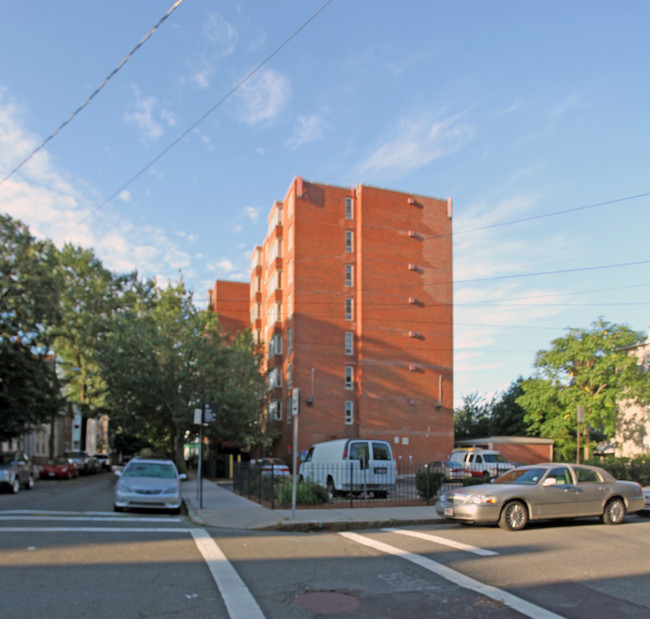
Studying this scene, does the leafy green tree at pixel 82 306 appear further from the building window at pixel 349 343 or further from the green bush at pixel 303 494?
the green bush at pixel 303 494

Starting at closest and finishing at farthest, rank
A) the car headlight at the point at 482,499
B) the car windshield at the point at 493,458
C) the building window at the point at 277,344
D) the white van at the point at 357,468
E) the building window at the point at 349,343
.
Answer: the car headlight at the point at 482,499, the white van at the point at 357,468, the car windshield at the point at 493,458, the building window at the point at 349,343, the building window at the point at 277,344

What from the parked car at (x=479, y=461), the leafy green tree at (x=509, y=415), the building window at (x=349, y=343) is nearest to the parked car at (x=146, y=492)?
the parked car at (x=479, y=461)

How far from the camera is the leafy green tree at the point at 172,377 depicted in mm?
35062

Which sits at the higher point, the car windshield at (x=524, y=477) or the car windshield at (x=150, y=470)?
the car windshield at (x=524, y=477)

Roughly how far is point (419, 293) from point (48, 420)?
85.3ft

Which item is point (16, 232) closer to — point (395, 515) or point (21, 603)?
point (395, 515)

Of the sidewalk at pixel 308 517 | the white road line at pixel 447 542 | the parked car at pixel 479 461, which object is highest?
the white road line at pixel 447 542

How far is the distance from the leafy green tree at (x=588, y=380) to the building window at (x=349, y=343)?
12325mm

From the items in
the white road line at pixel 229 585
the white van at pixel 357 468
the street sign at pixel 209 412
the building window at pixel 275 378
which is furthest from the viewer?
the building window at pixel 275 378

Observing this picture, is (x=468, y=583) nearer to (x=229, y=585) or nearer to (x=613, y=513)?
(x=229, y=585)

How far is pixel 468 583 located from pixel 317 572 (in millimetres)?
1965

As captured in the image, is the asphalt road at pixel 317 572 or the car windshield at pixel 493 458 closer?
the asphalt road at pixel 317 572

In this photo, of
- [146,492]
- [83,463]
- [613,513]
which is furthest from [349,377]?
[613,513]

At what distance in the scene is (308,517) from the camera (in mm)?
13859
